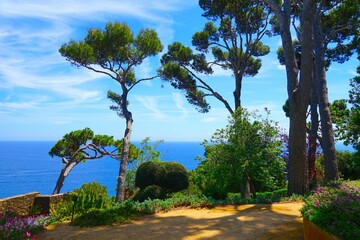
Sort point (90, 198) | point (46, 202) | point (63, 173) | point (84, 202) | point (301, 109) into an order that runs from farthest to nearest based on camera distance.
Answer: point (63, 173) < point (301, 109) < point (46, 202) < point (90, 198) < point (84, 202)

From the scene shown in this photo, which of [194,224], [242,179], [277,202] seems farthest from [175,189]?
[194,224]

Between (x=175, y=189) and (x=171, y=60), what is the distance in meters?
8.99

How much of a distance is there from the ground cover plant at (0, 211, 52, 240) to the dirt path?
0.22m

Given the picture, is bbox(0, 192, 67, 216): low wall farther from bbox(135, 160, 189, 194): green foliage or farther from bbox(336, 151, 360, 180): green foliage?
bbox(336, 151, 360, 180): green foliage

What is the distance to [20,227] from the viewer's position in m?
7.03

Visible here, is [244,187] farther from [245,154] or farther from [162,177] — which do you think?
[162,177]

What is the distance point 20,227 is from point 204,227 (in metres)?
3.79

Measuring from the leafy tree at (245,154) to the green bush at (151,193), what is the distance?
2.94m

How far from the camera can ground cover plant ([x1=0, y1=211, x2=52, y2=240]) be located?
6176 millimetres

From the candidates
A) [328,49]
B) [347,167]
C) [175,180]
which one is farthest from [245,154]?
[328,49]

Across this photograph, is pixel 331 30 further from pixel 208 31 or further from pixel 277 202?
pixel 277 202

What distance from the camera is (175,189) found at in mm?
14688

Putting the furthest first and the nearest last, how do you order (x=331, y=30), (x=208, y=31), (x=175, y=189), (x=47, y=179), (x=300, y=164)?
(x=47, y=179) → (x=208, y=31) → (x=331, y=30) → (x=175, y=189) → (x=300, y=164)

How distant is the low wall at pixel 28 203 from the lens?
382 inches
